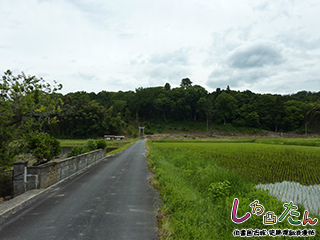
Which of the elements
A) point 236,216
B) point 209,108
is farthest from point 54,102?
point 209,108

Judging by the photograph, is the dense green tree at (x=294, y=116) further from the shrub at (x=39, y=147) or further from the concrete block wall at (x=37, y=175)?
the shrub at (x=39, y=147)

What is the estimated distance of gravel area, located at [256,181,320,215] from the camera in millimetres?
6172

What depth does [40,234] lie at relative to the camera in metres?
4.14

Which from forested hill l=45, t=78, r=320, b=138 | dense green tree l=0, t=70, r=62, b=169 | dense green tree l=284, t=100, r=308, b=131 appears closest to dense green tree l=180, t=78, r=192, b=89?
forested hill l=45, t=78, r=320, b=138

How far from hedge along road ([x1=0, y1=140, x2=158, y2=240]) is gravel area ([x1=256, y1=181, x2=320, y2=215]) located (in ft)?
14.8

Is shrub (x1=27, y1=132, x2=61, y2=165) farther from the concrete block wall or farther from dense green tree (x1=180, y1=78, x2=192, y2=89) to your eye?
dense green tree (x1=180, y1=78, x2=192, y2=89)

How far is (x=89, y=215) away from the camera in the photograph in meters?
5.11

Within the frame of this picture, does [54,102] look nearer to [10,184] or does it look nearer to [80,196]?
[10,184]

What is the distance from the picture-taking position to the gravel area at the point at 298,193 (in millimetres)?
6172

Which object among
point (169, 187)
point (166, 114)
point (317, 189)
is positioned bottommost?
point (317, 189)

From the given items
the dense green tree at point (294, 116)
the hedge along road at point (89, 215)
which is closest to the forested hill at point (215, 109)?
the dense green tree at point (294, 116)

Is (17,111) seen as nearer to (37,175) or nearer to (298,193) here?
(37,175)

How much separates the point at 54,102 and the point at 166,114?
291ft

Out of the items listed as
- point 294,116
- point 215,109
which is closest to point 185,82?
point 215,109
